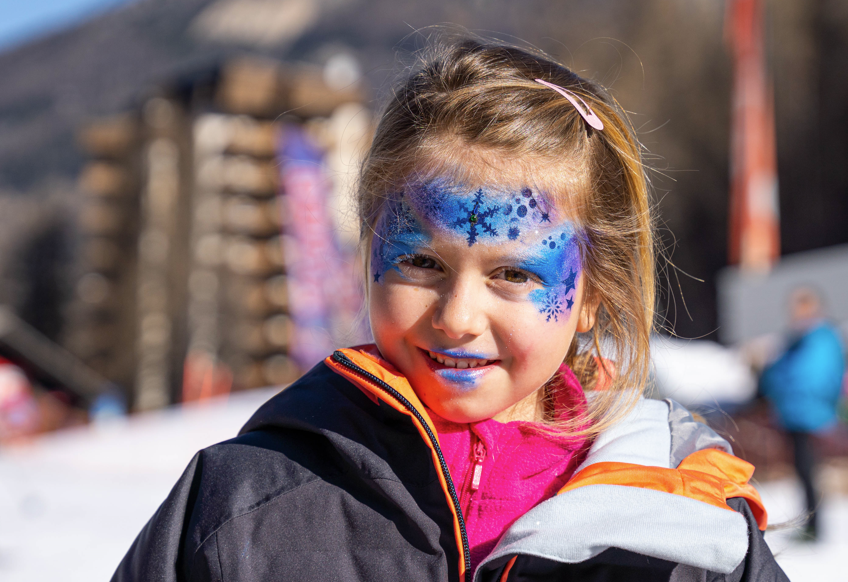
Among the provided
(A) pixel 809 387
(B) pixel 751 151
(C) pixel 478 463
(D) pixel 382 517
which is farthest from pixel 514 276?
(B) pixel 751 151

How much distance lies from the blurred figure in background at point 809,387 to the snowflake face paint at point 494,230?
3.81m

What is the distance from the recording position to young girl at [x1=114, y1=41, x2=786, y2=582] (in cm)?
94

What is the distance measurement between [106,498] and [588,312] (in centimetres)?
554

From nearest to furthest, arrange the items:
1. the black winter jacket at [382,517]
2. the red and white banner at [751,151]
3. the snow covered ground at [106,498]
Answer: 1. the black winter jacket at [382,517]
2. the snow covered ground at [106,498]
3. the red and white banner at [751,151]

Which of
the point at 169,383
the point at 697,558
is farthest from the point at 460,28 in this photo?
the point at 169,383

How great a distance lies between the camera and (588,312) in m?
1.18

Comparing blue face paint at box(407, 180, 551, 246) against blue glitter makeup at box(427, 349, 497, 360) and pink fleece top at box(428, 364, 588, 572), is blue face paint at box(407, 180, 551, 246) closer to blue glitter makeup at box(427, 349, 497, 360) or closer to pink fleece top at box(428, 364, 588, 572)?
blue glitter makeup at box(427, 349, 497, 360)

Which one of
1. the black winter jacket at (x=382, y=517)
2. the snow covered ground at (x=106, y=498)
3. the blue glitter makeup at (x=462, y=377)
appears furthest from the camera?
the snow covered ground at (x=106, y=498)

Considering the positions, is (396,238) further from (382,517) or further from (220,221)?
(220,221)

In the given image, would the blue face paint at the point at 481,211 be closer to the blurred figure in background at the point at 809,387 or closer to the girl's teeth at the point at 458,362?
the girl's teeth at the point at 458,362

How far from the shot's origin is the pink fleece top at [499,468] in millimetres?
1052

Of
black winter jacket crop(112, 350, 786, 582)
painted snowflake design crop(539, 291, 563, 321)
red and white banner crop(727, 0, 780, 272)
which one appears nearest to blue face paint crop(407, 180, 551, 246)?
painted snowflake design crop(539, 291, 563, 321)

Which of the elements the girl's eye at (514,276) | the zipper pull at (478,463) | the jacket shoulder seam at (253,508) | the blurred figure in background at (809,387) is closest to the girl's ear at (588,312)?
the girl's eye at (514,276)

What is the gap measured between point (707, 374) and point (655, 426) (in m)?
7.87
